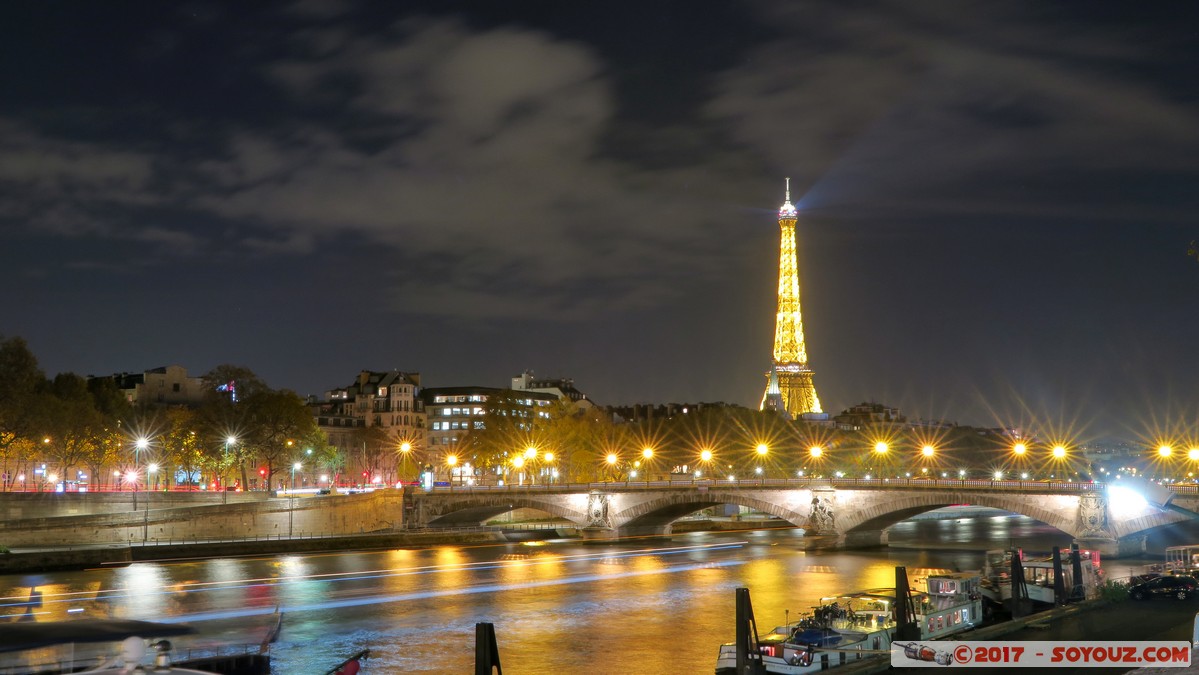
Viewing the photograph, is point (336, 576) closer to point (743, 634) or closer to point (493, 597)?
point (493, 597)

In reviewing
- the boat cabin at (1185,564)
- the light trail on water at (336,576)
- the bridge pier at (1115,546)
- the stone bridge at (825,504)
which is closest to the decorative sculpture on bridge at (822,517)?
the stone bridge at (825,504)

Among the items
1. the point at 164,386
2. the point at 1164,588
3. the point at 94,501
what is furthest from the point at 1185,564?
the point at 164,386

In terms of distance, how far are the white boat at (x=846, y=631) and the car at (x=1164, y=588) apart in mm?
6291

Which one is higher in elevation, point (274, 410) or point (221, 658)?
point (274, 410)

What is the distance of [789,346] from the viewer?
577 ft

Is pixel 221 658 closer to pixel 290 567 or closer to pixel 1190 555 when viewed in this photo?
pixel 290 567

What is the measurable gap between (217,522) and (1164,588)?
53.1 m

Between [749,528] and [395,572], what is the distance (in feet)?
161

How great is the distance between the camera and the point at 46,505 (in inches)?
2672

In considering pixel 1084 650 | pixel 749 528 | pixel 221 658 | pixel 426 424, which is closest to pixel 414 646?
pixel 221 658

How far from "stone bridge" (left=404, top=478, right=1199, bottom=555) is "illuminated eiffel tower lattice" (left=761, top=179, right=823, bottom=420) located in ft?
288

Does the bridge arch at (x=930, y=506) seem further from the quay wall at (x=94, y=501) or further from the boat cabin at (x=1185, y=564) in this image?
the quay wall at (x=94, y=501)

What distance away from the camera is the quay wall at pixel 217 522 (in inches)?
2464

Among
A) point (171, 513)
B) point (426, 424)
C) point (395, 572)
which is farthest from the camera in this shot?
point (426, 424)
